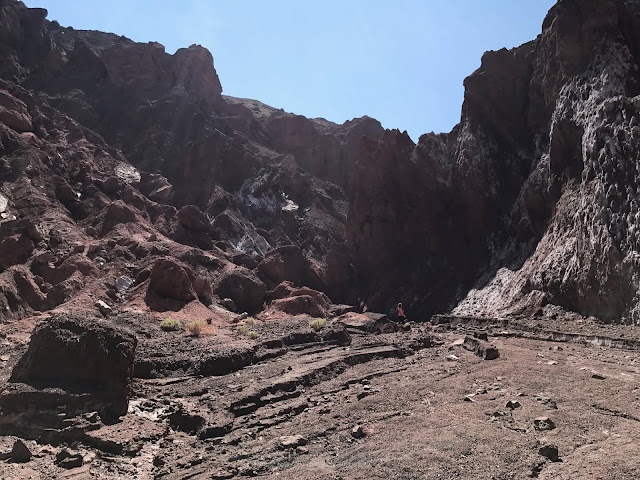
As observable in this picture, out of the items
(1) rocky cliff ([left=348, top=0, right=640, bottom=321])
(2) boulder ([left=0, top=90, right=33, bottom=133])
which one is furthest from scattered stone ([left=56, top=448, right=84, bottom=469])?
(2) boulder ([left=0, top=90, right=33, bottom=133])

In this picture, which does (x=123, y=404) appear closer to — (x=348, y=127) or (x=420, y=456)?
(x=420, y=456)

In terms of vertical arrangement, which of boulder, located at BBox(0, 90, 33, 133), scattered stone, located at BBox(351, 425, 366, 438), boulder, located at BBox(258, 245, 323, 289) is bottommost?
scattered stone, located at BBox(351, 425, 366, 438)

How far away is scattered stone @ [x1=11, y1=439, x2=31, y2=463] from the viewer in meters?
6.54

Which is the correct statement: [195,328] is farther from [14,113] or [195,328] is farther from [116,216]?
[14,113]

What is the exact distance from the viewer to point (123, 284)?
29859 mm

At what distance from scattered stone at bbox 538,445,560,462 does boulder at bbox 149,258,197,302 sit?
81.9 feet

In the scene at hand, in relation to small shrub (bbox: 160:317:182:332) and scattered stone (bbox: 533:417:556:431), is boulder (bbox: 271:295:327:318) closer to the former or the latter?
small shrub (bbox: 160:317:182:332)

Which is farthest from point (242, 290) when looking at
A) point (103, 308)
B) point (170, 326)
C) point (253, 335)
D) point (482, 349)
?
point (482, 349)

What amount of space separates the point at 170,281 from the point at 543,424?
24.6m

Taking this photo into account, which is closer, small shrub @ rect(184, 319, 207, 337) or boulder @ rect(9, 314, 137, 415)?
boulder @ rect(9, 314, 137, 415)

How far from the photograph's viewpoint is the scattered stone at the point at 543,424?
19.8ft

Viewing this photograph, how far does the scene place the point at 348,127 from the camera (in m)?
90.2

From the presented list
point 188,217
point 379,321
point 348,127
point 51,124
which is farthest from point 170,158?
point 379,321

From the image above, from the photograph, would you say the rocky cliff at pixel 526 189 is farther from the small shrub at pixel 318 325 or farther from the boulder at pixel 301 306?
the small shrub at pixel 318 325
